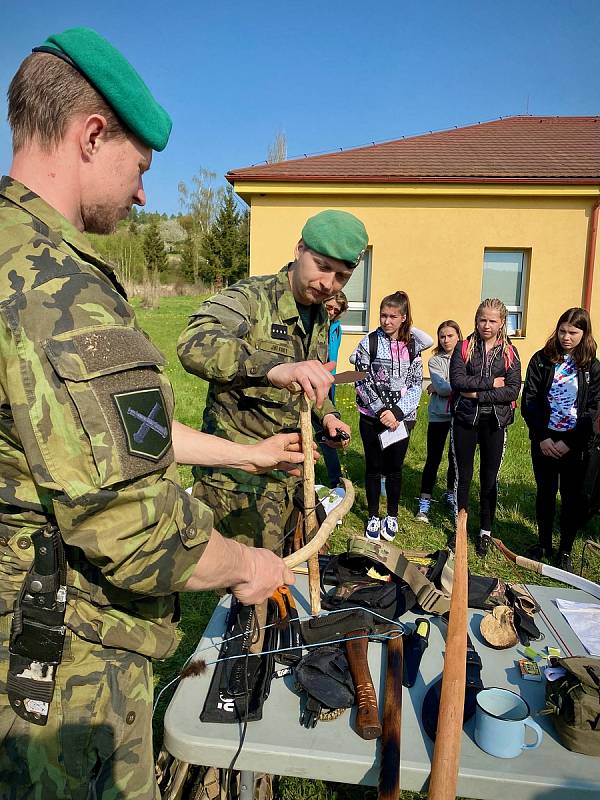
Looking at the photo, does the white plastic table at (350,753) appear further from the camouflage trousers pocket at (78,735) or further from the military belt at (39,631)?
the military belt at (39,631)

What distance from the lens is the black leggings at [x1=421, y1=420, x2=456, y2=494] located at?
5812 millimetres

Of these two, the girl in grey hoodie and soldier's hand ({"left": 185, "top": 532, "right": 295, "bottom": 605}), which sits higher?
soldier's hand ({"left": 185, "top": 532, "right": 295, "bottom": 605})

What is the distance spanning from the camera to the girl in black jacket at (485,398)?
4.96m

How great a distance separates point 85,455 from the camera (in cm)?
106

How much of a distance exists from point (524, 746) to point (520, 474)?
5805 mm

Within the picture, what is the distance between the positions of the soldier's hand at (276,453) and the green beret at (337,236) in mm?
792

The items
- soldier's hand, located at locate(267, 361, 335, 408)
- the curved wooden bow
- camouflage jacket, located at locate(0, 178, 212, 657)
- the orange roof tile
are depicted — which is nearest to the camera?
camouflage jacket, located at locate(0, 178, 212, 657)

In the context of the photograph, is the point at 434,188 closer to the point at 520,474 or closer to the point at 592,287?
the point at 592,287

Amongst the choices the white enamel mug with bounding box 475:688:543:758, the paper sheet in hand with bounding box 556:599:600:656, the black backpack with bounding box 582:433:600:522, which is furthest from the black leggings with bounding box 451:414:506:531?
the white enamel mug with bounding box 475:688:543:758

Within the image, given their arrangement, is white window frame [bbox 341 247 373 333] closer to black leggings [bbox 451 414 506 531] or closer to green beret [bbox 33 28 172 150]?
black leggings [bbox 451 414 506 531]

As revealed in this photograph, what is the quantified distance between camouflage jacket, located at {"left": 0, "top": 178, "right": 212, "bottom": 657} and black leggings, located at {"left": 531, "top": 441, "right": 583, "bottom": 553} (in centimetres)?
424

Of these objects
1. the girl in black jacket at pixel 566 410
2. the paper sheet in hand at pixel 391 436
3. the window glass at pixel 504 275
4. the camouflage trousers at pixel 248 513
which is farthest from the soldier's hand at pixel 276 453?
the window glass at pixel 504 275

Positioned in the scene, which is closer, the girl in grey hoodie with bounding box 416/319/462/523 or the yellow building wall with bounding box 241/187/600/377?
the girl in grey hoodie with bounding box 416/319/462/523

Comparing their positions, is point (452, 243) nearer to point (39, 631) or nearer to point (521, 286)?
point (521, 286)
